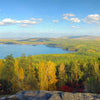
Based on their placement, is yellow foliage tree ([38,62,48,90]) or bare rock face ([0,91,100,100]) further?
yellow foliage tree ([38,62,48,90])

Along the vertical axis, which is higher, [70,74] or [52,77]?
[52,77]

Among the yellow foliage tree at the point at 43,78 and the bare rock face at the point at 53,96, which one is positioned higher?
the bare rock face at the point at 53,96

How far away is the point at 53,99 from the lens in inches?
336

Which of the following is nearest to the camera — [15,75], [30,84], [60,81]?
[30,84]

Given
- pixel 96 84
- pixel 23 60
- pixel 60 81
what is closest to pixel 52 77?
pixel 60 81

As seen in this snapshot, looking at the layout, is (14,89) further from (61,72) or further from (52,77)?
(61,72)

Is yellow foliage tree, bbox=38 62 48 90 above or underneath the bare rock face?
underneath

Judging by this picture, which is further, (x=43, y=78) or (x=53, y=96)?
(x=43, y=78)

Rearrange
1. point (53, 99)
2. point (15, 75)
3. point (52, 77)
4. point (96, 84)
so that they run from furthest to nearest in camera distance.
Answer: point (52, 77) < point (15, 75) < point (96, 84) < point (53, 99)

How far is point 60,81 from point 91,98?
32.6 m

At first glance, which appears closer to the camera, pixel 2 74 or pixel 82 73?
pixel 2 74

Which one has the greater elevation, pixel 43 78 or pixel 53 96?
pixel 53 96

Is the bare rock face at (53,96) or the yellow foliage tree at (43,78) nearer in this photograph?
the bare rock face at (53,96)

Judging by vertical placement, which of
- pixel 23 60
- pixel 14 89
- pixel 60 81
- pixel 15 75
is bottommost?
pixel 60 81
